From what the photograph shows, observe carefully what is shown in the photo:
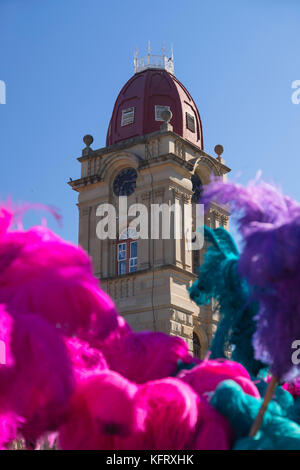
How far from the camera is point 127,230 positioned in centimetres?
1678

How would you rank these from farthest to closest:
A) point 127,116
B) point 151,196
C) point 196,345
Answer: point 127,116
point 151,196
point 196,345

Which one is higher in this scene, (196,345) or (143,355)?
(196,345)

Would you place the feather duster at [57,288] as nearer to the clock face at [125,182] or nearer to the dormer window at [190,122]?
the clock face at [125,182]

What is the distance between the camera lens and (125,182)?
17250 mm

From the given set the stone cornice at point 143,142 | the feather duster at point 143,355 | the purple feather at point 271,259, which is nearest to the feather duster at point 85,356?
the feather duster at point 143,355

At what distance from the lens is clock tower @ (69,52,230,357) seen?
1545 centimetres

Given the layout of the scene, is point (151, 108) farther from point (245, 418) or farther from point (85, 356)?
point (245, 418)

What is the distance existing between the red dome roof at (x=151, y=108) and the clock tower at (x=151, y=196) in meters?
0.03

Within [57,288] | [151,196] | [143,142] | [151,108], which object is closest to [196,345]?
[151,196]

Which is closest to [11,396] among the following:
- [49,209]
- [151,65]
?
[49,209]

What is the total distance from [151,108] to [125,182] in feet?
9.05

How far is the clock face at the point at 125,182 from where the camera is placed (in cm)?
1712

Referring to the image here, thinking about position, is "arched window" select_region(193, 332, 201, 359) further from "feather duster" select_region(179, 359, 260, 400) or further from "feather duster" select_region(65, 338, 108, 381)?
"feather duster" select_region(65, 338, 108, 381)
